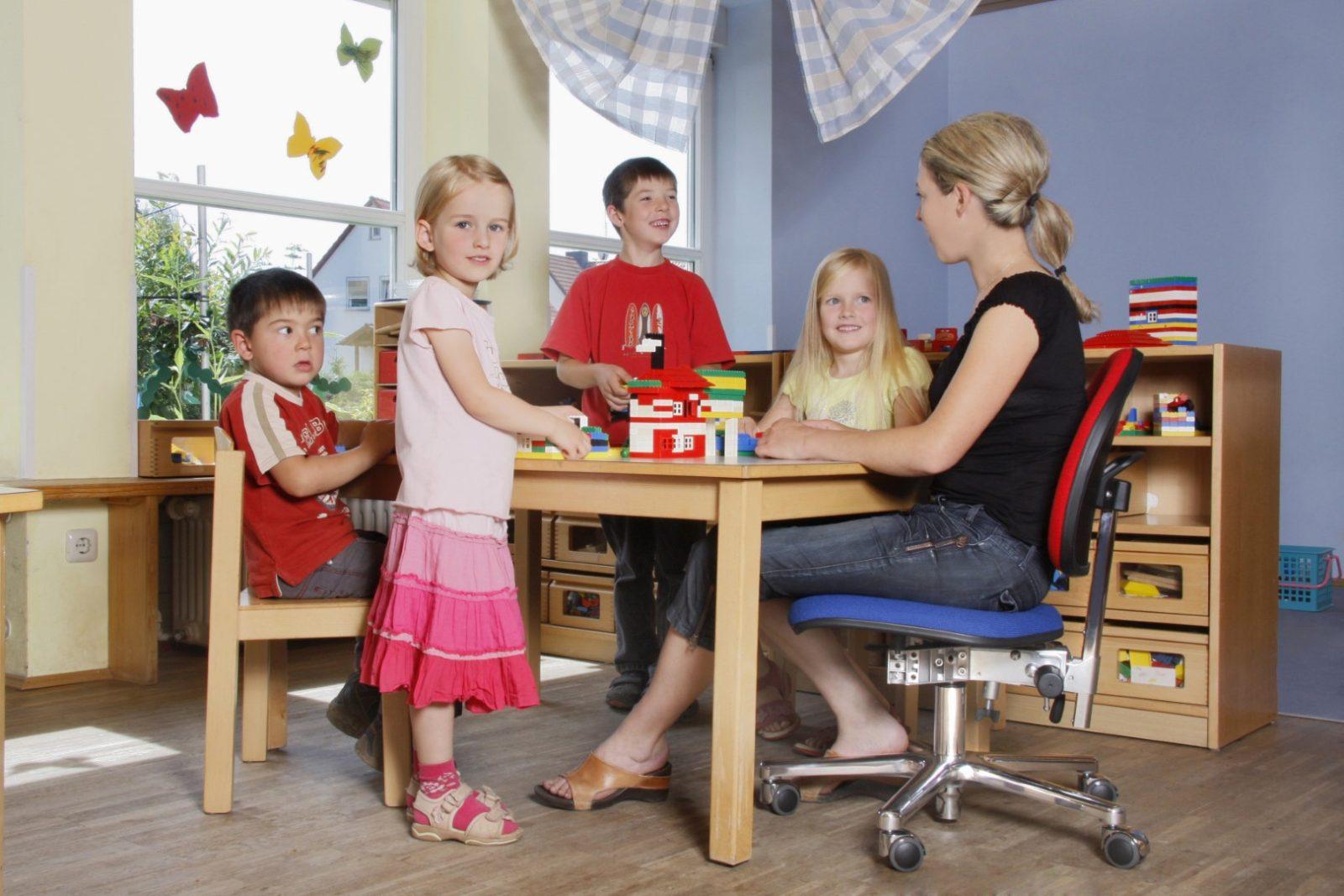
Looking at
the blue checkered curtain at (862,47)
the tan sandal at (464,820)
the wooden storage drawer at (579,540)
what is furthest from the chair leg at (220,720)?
the blue checkered curtain at (862,47)

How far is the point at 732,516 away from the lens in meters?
1.89

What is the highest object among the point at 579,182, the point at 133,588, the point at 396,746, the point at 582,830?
the point at 579,182

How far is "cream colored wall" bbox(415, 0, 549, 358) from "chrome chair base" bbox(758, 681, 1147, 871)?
91.5 inches

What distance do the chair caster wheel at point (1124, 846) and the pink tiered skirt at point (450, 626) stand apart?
35.1 inches

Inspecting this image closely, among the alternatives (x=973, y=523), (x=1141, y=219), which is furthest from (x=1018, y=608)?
(x=1141, y=219)

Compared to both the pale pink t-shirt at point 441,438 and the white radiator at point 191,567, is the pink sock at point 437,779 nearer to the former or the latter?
the pale pink t-shirt at point 441,438

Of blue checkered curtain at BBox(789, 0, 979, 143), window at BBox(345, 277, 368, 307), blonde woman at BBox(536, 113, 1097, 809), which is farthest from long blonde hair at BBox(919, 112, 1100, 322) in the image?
window at BBox(345, 277, 368, 307)

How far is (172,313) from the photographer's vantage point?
3.88 m

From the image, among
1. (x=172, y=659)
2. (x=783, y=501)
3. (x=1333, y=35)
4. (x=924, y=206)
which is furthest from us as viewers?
(x=1333, y=35)

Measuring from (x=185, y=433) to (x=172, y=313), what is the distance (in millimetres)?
515

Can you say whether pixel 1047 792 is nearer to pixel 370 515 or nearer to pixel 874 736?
pixel 874 736

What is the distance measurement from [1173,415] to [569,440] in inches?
60.8

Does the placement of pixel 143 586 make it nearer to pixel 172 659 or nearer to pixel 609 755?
pixel 172 659

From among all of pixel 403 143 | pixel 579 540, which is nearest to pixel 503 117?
pixel 403 143
